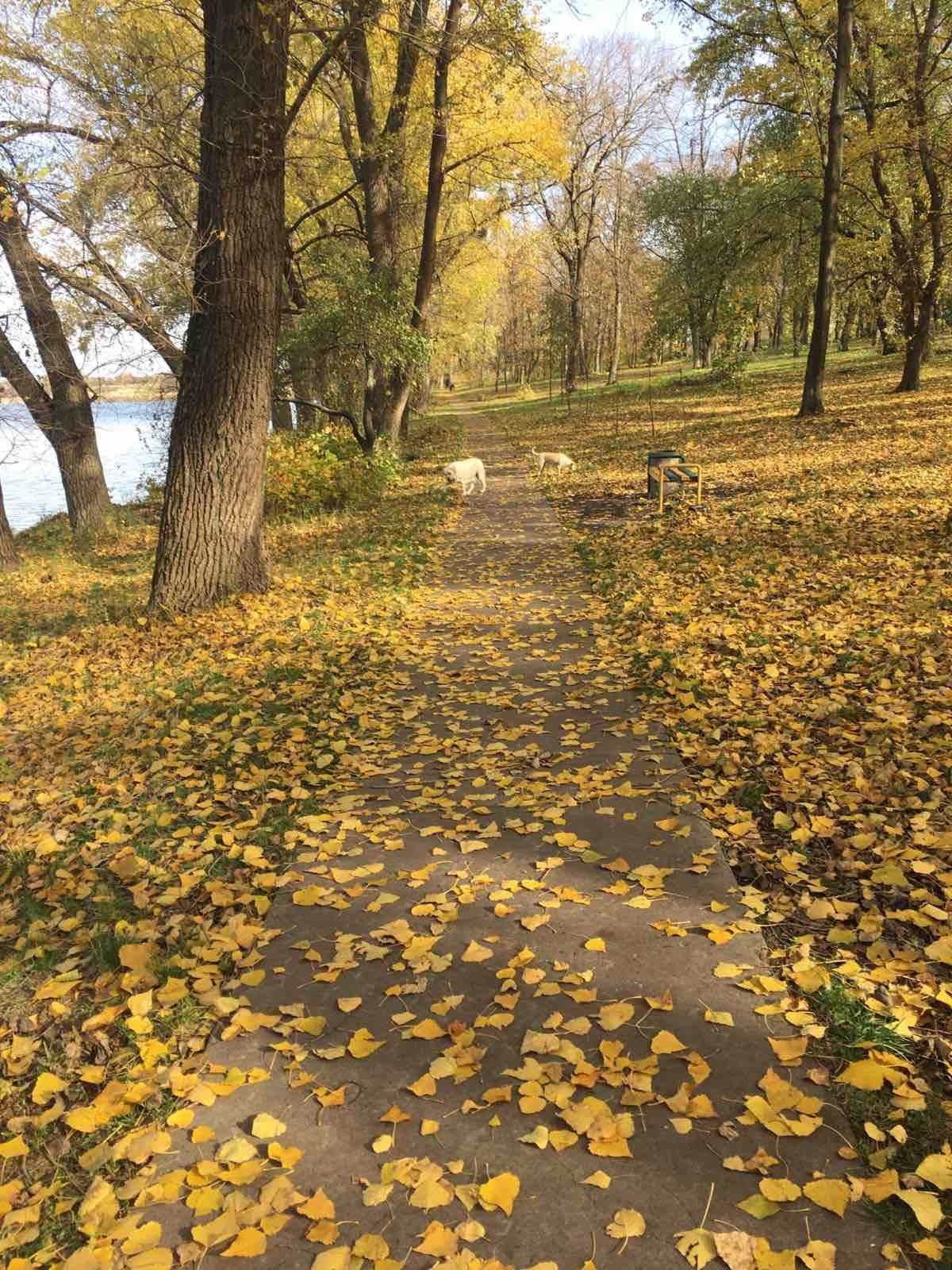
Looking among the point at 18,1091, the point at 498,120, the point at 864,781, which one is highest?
the point at 498,120

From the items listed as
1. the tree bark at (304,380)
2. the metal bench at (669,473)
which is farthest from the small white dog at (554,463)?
the tree bark at (304,380)

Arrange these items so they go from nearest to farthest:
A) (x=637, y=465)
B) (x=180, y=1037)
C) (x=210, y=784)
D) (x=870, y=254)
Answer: (x=180, y=1037) < (x=210, y=784) < (x=637, y=465) < (x=870, y=254)

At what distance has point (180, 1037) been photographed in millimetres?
2836

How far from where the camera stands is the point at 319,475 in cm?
1380

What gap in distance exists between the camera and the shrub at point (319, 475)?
13.6m

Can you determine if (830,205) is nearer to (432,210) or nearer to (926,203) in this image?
(926,203)

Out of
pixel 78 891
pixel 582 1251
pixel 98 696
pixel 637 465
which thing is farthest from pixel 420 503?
pixel 582 1251

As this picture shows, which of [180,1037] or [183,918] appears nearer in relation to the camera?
[180,1037]

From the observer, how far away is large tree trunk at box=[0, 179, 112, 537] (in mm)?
11680

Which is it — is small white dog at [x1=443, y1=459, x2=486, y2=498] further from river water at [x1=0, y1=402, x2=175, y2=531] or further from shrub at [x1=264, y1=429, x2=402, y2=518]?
river water at [x1=0, y1=402, x2=175, y2=531]

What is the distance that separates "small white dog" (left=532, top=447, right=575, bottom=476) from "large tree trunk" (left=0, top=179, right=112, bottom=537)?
321 inches

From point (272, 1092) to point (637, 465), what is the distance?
1442 cm

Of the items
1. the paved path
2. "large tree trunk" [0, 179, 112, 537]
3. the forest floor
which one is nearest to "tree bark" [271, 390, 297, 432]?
"large tree trunk" [0, 179, 112, 537]

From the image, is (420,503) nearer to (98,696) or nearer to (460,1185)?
(98,696)
